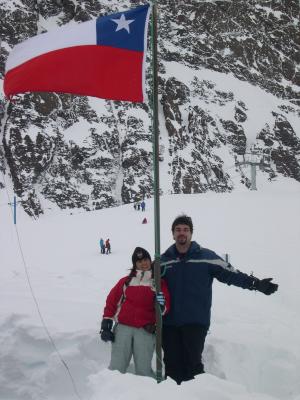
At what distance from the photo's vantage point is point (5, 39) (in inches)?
2320

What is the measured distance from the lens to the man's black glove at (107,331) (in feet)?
14.7

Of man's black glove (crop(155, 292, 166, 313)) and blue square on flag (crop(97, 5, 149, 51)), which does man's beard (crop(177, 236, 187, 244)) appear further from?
blue square on flag (crop(97, 5, 149, 51))

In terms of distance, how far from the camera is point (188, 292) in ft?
14.6

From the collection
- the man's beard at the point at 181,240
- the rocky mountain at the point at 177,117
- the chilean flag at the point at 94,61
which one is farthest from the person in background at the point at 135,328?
the rocky mountain at the point at 177,117

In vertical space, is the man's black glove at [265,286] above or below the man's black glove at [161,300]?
above

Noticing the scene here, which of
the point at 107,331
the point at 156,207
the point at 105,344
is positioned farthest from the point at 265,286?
the point at 105,344

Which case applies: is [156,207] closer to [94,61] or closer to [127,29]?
[94,61]

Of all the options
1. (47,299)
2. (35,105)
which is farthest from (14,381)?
(35,105)

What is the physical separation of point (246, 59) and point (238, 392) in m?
82.4

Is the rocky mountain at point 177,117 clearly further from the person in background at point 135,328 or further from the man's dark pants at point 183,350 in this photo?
the man's dark pants at point 183,350

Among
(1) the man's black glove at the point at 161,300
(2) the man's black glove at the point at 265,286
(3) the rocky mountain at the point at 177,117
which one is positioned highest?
(3) the rocky mountain at the point at 177,117

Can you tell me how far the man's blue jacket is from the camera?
14.5 ft

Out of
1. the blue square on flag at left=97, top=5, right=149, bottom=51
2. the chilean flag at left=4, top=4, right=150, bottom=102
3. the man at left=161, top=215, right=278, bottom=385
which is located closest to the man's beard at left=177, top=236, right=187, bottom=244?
the man at left=161, top=215, right=278, bottom=385

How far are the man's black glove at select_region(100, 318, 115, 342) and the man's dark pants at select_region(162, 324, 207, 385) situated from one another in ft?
1.67
